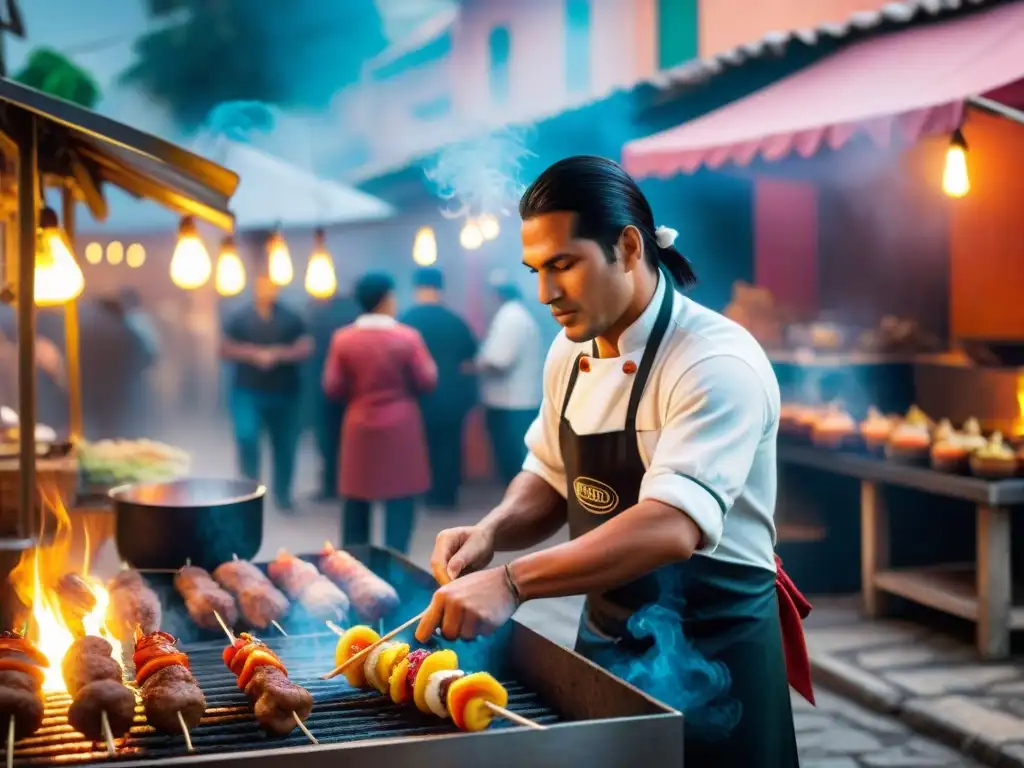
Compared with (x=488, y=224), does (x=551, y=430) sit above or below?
below

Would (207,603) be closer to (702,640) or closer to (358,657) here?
(358,657)

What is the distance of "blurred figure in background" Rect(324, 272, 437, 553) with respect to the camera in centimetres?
879

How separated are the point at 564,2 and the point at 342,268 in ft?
17.9

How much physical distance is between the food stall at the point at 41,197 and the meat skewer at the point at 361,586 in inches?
41.7

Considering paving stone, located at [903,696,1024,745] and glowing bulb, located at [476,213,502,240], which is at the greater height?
glowing bulb, located at [476,213,502,240]

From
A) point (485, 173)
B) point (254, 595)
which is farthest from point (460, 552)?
point (485, 173)

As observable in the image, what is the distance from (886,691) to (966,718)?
1.78 ft

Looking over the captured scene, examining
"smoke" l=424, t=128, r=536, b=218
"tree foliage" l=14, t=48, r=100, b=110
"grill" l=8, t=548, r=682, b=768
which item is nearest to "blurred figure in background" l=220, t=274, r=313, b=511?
"tree foliage" l=14, t=48, r=100, b=110

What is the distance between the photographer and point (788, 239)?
11906 mm

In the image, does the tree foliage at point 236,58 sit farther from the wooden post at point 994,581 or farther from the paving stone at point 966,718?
the paving stone at point 966,718

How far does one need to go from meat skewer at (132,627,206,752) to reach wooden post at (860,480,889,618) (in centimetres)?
592

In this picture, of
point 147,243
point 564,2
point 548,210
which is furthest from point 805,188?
point 147,243

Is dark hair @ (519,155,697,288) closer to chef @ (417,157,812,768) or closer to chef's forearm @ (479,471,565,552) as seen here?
chef @ (417,157,812,768)

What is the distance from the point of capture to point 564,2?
17938 millimetres
